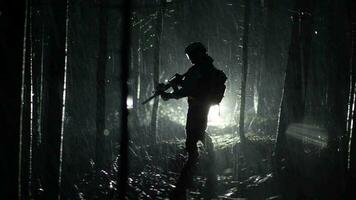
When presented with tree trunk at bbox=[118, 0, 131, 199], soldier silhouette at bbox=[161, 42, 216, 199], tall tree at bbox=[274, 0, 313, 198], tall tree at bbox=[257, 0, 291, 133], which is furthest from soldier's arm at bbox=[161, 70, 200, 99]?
tall tree at bbox=[257, 0, 291, 133]

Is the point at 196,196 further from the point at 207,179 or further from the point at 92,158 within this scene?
the point at 92,158

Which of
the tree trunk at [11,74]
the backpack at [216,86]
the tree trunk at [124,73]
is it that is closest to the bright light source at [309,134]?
the backpack at [216,86]

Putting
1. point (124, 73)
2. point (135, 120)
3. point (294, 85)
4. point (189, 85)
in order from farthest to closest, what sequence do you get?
point (135, 120) → point (294, 85) → point (189, 85) → point (124, 73)

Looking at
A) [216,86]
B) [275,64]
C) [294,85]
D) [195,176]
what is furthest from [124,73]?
[275,64]

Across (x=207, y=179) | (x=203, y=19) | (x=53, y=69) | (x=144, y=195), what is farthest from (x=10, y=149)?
(x=203, y=19)

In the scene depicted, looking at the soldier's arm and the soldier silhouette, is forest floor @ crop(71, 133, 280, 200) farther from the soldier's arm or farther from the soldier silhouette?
the soldier's arm

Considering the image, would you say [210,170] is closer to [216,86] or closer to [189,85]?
[216,86]

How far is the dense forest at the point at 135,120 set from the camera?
2.97 metres

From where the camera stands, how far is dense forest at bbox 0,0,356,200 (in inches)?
117

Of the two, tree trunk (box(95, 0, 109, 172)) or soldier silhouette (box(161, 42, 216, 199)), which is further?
tree trunk (box(95, 0, 109, 172))

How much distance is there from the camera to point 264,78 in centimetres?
2323

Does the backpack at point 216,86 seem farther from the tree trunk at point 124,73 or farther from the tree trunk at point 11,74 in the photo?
the tree trunk at point 11,74

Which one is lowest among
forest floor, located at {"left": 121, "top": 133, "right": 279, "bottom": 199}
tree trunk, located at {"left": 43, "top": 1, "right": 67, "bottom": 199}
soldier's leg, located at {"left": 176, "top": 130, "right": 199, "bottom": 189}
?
forest floor, located at {"left": 121, "top": 133, "right": 279, "bottom": 199}

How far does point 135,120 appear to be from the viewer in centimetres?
1508
